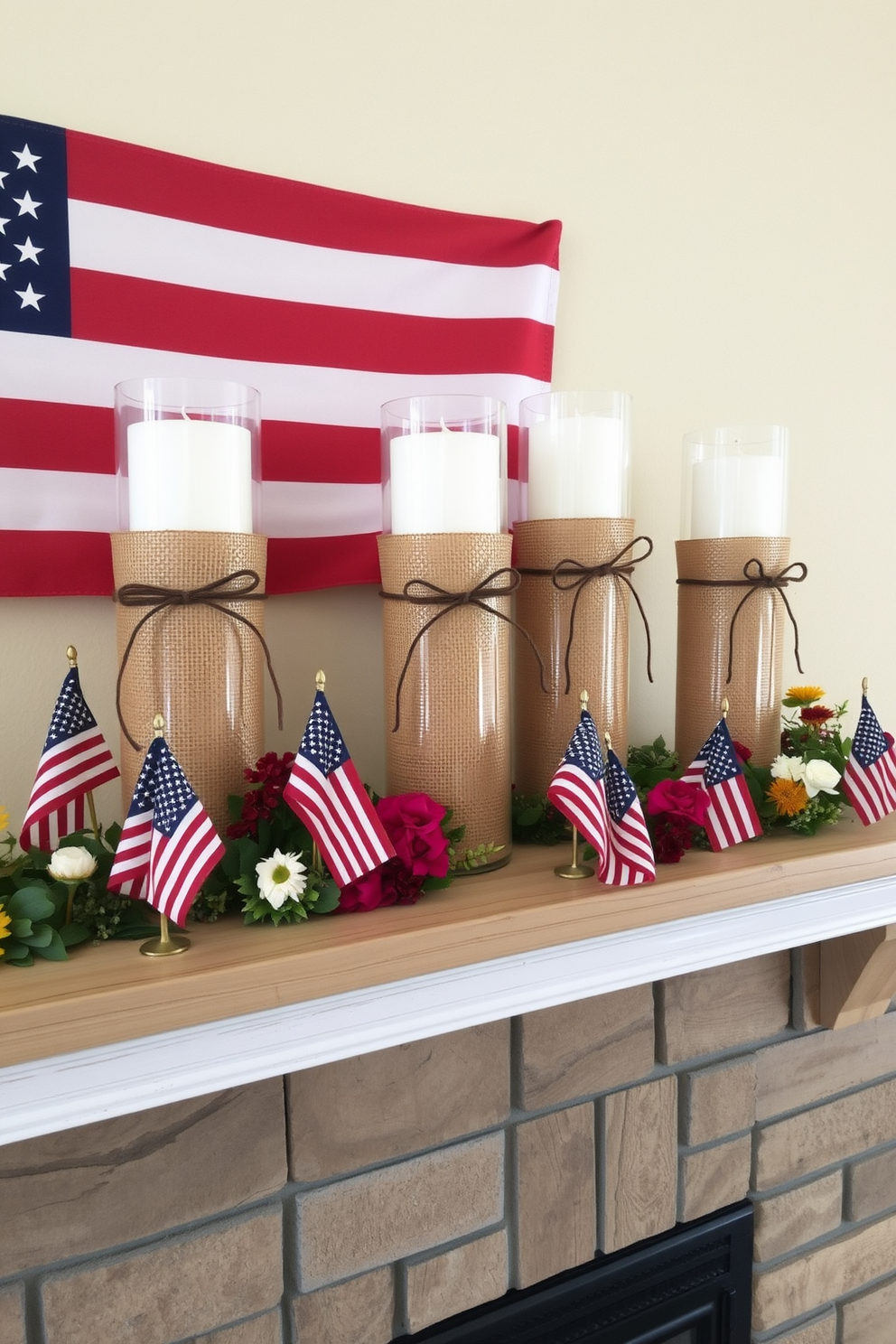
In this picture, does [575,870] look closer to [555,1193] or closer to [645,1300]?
[555,1193]

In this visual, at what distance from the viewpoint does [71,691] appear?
0.72m

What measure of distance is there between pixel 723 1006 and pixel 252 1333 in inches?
23.2

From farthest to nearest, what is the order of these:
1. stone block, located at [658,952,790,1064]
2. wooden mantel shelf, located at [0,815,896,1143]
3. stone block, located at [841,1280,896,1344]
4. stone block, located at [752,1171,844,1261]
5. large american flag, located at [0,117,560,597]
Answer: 1. stone block, located at [841,1280,896,1344]
2. stone block, located at [752,1171,844,1261]
3. stone block, located at [658,952,790,1064]
4. large american flag, located at [0,117,560,597]
5. wooden mantel shelf, located at [0,815,896,1143]

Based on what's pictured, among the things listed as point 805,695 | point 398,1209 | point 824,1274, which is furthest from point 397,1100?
point 824,1274

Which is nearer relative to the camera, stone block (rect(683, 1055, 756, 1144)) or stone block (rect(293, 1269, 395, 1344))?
stone block (rect(293, 1269, 395, 1344))

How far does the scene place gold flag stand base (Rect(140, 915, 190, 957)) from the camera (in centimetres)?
64

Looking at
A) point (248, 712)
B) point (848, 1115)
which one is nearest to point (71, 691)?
point (248, 712)

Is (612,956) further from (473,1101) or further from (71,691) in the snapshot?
(71,691)

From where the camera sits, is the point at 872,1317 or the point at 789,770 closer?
the point at 789,770

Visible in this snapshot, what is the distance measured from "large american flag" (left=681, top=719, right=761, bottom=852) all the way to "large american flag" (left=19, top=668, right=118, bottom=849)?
0.53m

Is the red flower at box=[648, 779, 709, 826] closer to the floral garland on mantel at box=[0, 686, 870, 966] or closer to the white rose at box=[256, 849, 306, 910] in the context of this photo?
the floral garland on mantel at box=[0, 686, 870, 966]

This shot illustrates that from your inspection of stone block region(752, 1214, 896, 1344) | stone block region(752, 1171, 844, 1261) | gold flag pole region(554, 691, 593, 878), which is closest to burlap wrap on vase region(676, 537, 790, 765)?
gold flag pole region(554, 691, 593, 878)

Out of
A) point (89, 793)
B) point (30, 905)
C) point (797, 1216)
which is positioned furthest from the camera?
point (797, 1216)

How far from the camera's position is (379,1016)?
27.6 inches
